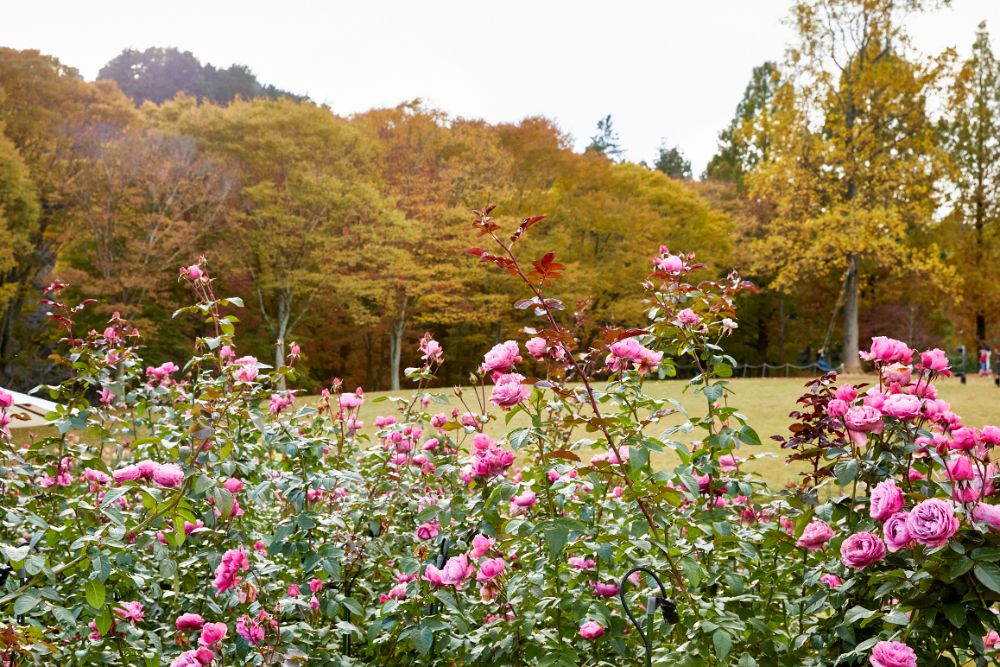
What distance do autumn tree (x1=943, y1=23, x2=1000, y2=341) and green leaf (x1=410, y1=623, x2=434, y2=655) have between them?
24.0 meters

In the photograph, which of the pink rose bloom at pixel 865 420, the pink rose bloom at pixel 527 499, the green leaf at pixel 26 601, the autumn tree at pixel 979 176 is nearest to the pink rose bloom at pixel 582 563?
the pink rose bloom at pixel 527 499

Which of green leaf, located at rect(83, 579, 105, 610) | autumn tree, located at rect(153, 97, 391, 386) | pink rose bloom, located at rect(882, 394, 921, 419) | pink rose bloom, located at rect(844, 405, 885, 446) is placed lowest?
green leaf, located at rect(83, 579, 105, 610)

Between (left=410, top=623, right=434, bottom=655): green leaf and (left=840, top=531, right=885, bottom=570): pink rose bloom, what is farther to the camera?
(left=410, top=623, right=434, bottom=655): green leaf

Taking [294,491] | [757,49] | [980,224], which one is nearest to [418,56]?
[757,49]

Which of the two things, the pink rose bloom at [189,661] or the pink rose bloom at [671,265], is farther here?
the pink rose bloom at [671,265]

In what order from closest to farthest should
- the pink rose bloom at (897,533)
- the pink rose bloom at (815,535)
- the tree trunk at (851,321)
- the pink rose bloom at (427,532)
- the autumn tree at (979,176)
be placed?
the pink rose bloom at (897,533) → the pink rose bloom at (815,535) → the pink rose bloom at (427,532) → the tree trunk at (851,321) → the autumn tree at (979,176)

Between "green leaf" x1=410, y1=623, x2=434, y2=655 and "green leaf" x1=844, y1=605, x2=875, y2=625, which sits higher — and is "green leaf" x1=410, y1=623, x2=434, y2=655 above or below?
below

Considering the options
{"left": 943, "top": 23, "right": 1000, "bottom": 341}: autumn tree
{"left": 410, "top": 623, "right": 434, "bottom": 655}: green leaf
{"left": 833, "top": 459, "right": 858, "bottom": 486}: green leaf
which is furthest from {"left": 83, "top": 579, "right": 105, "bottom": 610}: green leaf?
{"left": 943, "top": 23, "right": 1000, "bottom": 341}: autumn tree

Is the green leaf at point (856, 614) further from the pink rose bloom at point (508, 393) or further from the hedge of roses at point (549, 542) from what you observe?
the pink rose bloom at point (508, 393)

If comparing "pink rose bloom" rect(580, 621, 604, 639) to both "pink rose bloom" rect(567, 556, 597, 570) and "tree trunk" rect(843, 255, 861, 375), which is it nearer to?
"pink rose bloom" rect(567, 556, 597, 570)

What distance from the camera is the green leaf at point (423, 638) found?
170 cm

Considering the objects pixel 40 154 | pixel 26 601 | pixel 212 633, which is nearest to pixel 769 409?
pixel 212 633

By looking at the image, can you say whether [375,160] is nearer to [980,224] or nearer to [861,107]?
[861,107]

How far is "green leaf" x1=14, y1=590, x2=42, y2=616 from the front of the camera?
155 centimetres
